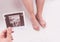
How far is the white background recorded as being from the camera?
127 cm

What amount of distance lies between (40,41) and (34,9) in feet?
0.77

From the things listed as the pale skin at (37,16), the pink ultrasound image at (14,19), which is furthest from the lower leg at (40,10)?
the pink ultrasound image at (14,19)

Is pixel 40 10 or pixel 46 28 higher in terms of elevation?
pixel 40 10

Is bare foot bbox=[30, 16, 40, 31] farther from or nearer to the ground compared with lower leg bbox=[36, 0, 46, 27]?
nearer to the ground

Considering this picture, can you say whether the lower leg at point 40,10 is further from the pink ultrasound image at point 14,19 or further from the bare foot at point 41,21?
the pink ultrasound image at point 14,19

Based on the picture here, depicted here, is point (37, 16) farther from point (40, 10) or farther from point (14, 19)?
point (14, 19)

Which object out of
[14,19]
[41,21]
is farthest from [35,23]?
[14,19]

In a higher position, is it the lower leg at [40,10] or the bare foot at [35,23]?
the lower leg at [40,10]

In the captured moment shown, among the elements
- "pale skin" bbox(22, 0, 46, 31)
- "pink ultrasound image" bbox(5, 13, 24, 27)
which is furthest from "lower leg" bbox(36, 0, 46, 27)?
"pink ultrasound image" bbox(5, 13, 24, 27)

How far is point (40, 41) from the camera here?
4.15ft

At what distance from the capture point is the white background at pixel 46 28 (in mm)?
1273

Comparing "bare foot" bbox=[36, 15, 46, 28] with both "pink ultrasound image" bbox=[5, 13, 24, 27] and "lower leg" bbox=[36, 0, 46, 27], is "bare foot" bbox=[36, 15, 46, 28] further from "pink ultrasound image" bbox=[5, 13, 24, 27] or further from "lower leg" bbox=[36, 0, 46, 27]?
"pink ultrasound image" bbox=[5, 13, 24, 27]

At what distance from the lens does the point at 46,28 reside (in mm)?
1293

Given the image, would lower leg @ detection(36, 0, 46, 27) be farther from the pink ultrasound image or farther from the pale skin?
the pink ultrasound image
